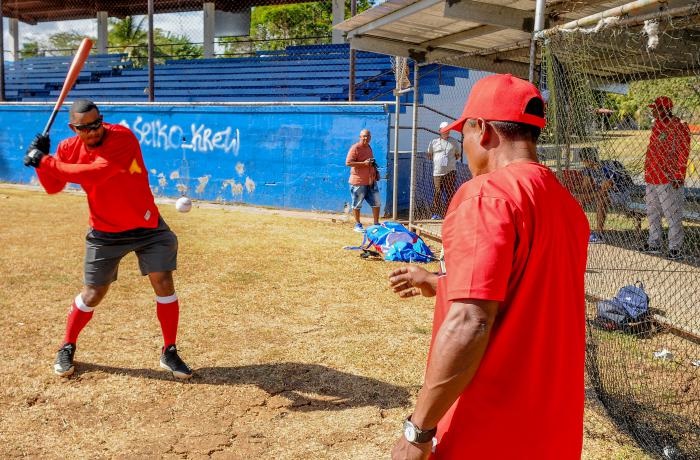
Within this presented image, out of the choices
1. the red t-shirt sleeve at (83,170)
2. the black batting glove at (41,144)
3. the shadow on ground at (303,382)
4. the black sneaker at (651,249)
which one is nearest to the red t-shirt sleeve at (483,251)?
the shadow on ground at (303,382)

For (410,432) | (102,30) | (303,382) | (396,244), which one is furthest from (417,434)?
(102,30)

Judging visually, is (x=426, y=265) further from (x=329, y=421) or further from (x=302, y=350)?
(x=329, y=421)

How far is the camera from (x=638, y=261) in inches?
317

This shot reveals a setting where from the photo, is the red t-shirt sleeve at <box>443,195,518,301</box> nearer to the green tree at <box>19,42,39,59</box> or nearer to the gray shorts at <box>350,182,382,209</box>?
the gray shorts at <box>350,182,382,209</box>

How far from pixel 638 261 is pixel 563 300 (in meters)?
6.99

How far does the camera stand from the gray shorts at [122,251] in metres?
4.47

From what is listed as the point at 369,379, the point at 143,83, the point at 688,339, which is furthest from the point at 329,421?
the point at 143,83

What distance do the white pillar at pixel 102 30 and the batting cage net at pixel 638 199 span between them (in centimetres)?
2418

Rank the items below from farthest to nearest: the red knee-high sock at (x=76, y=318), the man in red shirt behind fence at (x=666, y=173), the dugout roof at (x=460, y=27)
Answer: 1. the dugout roof at (x=460, y=27)
2. the man in red shirt behind fence at (x=666, y=173)
3. the red knee-high sock at (x=76, y=318)

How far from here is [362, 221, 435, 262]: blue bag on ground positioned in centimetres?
862

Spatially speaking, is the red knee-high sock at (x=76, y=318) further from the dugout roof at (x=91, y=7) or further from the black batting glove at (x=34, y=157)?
the dugout roof at (x=91, y=7)

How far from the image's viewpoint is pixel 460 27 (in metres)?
7.31

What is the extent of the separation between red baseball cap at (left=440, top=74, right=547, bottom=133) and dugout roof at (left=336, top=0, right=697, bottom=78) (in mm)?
2600

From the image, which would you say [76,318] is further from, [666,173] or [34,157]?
[666,173]
